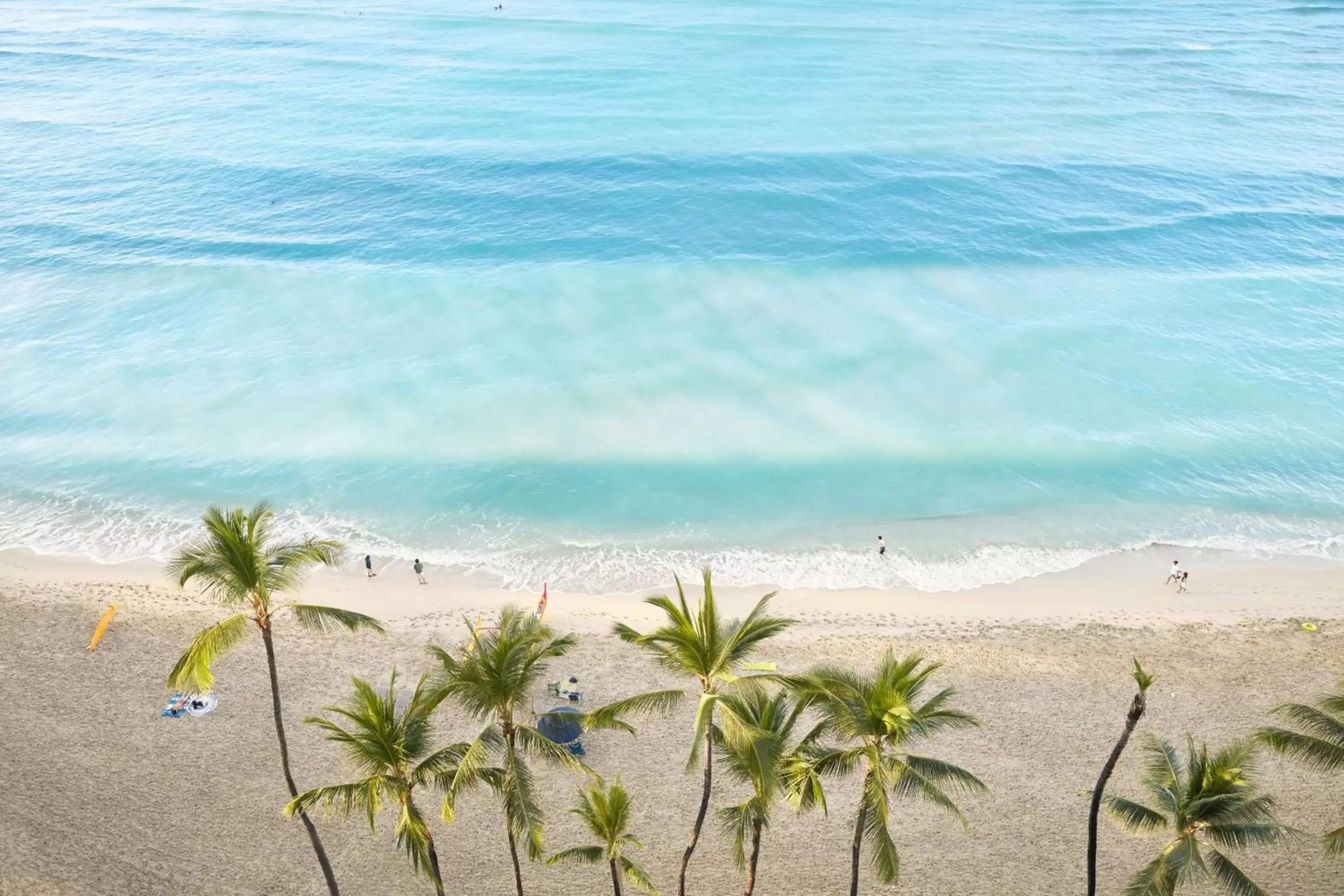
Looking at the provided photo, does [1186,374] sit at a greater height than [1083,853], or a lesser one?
greater

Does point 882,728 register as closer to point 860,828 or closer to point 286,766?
point 860,828

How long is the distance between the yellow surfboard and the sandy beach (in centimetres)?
28

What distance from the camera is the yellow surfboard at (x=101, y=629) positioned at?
89.9ft

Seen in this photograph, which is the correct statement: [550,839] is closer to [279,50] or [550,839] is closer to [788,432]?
[788,432]

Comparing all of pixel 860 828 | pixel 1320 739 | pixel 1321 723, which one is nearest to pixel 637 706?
pixel 860 828

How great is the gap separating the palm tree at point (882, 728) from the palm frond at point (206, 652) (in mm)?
9323

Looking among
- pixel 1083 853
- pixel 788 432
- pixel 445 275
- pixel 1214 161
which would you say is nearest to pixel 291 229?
pixel 445 275

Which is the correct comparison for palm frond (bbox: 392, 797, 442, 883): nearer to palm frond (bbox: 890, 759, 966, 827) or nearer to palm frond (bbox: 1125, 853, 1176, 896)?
palm frond (bbox: 890, 759, 966, 827)

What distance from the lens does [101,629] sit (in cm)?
2795

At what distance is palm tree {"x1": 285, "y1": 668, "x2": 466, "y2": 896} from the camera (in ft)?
47.8

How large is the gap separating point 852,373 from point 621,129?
3721cm

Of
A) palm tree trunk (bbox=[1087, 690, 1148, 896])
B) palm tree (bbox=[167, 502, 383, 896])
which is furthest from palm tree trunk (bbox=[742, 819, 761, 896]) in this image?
palm tree (bbox=[167, 502, 383, 896])

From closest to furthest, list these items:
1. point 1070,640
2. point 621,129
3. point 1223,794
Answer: point 1223,794, point 1070,640, point 621,129

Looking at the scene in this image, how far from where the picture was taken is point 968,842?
21.4 meters
